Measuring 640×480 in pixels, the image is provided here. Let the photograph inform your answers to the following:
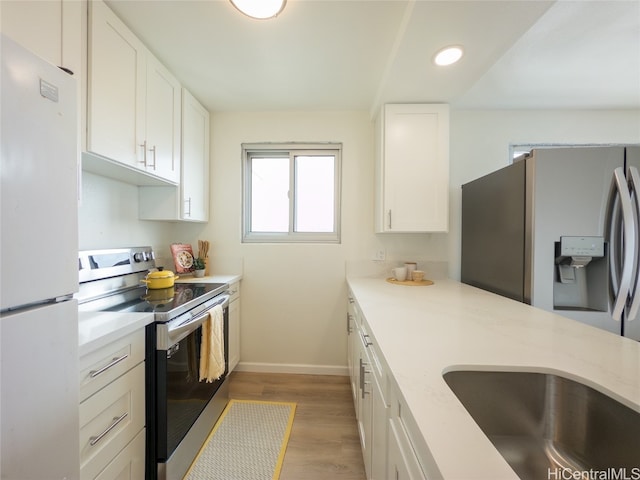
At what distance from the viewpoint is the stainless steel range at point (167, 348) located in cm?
113

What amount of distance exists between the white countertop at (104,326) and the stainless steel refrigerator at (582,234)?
1967mm

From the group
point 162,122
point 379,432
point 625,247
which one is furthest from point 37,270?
point 625,247

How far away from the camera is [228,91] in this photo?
2033 millimetres

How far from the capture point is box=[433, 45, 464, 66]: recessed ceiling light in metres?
1.38

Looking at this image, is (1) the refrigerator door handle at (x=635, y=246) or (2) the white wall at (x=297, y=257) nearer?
(1) the refrigerator door handle at (x=635, y=246)

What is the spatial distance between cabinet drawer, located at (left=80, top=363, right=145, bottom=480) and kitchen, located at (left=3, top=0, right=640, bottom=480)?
4.38 feet

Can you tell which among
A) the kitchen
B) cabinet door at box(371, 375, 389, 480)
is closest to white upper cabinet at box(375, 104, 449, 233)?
the kitchen

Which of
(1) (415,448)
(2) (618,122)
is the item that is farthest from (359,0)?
(2) (618,122)

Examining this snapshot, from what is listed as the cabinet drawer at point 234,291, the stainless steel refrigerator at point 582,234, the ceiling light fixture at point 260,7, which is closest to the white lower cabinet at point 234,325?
the cabinet drawer at point 234,291

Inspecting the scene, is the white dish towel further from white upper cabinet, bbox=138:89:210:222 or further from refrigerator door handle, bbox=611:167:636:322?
refrigerator door handle, bbox=611:167:636:322

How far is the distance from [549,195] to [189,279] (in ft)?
8.35

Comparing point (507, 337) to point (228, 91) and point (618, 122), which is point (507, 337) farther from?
point (618, 122)

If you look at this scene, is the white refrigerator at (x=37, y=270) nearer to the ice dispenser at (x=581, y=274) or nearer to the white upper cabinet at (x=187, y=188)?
the white upper cabinet at (x=187, y=188)

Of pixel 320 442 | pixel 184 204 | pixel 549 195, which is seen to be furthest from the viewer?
pixel 184 204
